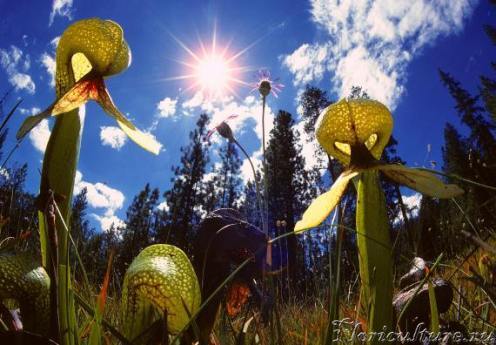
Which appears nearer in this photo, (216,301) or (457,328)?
(216,301)

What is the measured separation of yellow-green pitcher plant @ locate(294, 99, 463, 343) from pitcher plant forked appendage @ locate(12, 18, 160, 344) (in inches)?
21.4

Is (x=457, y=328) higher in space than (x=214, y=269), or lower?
lower

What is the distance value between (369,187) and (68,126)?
2.60 feet

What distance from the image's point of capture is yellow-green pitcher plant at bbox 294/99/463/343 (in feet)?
2.78

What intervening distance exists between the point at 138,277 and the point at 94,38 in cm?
71

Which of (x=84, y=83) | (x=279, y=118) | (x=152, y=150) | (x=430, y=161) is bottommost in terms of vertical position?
(x=152, y=150)

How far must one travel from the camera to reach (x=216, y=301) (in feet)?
3.06

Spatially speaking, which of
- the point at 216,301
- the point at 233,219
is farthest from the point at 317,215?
the point at 216,301

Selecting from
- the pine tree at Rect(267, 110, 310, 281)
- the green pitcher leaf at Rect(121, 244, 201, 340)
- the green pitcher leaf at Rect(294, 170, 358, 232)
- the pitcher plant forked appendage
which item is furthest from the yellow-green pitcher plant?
the pine tree at Rect(267, 110, 310, 281)

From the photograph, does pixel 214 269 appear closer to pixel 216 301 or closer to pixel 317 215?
pixel 216 301

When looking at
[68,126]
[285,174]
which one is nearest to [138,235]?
[68,126]

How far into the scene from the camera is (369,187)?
1.01 meters

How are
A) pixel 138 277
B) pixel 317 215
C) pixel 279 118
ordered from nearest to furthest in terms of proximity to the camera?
pixel 138 277
pixel 317 215
pixel 279 118

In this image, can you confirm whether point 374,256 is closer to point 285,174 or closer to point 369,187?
point 369,187
